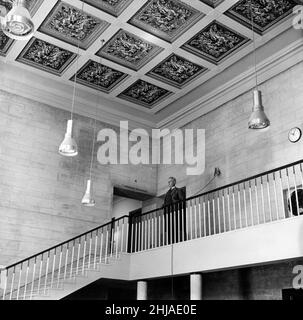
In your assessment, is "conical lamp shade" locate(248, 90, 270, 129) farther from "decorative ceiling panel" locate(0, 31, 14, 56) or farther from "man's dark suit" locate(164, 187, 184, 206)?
"decorative ceiling panel" locate(0, 31, 14, 56)

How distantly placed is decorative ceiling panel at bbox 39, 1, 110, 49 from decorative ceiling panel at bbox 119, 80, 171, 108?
2.48m

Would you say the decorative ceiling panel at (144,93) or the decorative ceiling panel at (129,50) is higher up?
the decorative ceiling panel at (129,50)

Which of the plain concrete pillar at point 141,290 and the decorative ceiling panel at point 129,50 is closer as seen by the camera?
the plain concrete pillar at point 141,290

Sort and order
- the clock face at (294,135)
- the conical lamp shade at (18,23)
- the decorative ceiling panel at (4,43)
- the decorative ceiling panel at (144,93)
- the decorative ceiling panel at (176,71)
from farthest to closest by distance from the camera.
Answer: the decorative ceiling panel at (144,93) < the decorative ceiling panel at (176,71) < the decorative ceiling panel at (4,43) < the clock face at (294,135) < the conical lamp shade at (18,23)

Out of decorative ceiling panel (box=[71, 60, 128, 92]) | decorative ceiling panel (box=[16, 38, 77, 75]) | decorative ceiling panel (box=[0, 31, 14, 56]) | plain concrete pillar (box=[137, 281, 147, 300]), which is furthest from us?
decorative ceiling panel (box=[71, 60, 128, 92])

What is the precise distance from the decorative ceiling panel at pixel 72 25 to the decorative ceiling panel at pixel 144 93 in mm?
2485

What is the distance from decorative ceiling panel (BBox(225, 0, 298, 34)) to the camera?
32.3ft

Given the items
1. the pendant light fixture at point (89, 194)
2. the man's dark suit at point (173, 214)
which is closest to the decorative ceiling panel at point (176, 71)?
the pendant light fixture at point (89, 194)

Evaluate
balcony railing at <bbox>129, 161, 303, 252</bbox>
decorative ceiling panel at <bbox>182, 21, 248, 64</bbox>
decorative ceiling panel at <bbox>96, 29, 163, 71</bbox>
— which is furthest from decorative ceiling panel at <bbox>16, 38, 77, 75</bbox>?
balcony railing at <bbox>129, 161, 303, 252</bbox>

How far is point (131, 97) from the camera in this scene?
46.6 ft

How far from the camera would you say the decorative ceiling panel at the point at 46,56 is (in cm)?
1179

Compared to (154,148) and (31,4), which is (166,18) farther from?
(154,148)

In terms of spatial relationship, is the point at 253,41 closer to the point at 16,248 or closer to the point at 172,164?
the point at 172,164

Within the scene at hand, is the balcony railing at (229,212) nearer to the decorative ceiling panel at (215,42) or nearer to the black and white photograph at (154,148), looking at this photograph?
the black and white photograph at (154,148)
